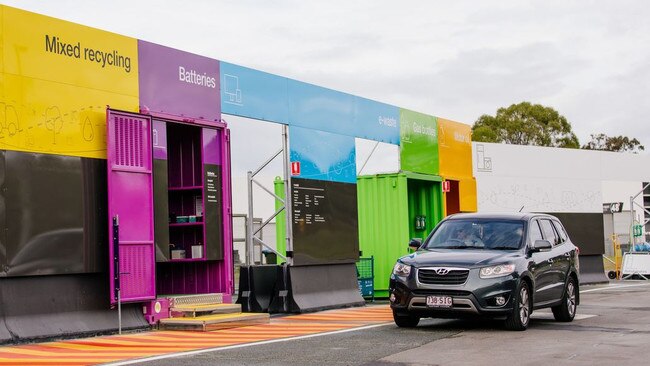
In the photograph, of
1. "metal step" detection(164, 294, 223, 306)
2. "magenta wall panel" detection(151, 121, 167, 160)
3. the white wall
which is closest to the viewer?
"magenta wall panel" detection(151, 121, 167, 160)

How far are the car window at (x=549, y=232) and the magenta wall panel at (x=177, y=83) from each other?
231 inches

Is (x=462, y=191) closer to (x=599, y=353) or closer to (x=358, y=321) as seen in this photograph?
(x=358, y=321)

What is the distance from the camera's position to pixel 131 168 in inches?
563

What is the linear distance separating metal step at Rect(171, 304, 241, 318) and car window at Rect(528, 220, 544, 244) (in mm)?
4943

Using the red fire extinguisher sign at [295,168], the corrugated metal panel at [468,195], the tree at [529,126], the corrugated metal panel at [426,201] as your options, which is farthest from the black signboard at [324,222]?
the tree at [529,126]

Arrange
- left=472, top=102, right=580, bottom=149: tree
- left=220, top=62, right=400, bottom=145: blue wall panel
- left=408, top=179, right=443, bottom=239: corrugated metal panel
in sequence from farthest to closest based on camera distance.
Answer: left=472, top=102, right=580, bottom=149: tree < left=408, top=179, right=443, bottom=239: corrugated metal panel < left=220, top=62, right=400, bottom=145: blue wall panel

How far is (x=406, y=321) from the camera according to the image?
14.4 meters

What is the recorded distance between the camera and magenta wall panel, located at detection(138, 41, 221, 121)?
15.1 meters

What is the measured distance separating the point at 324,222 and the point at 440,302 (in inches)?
251

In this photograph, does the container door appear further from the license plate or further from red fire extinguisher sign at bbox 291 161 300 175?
red fire extinguisher sign at bbox 291 161 300 175

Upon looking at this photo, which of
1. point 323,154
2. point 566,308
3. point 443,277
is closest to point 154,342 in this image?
point 443,277

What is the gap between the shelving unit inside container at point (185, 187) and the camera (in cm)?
1650

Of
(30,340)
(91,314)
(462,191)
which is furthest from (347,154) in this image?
(30,340)

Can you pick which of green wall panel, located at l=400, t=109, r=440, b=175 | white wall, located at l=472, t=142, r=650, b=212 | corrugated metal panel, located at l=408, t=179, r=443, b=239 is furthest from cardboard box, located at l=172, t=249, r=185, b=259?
white wall, located at l=472, t=142, r=650, b=212
